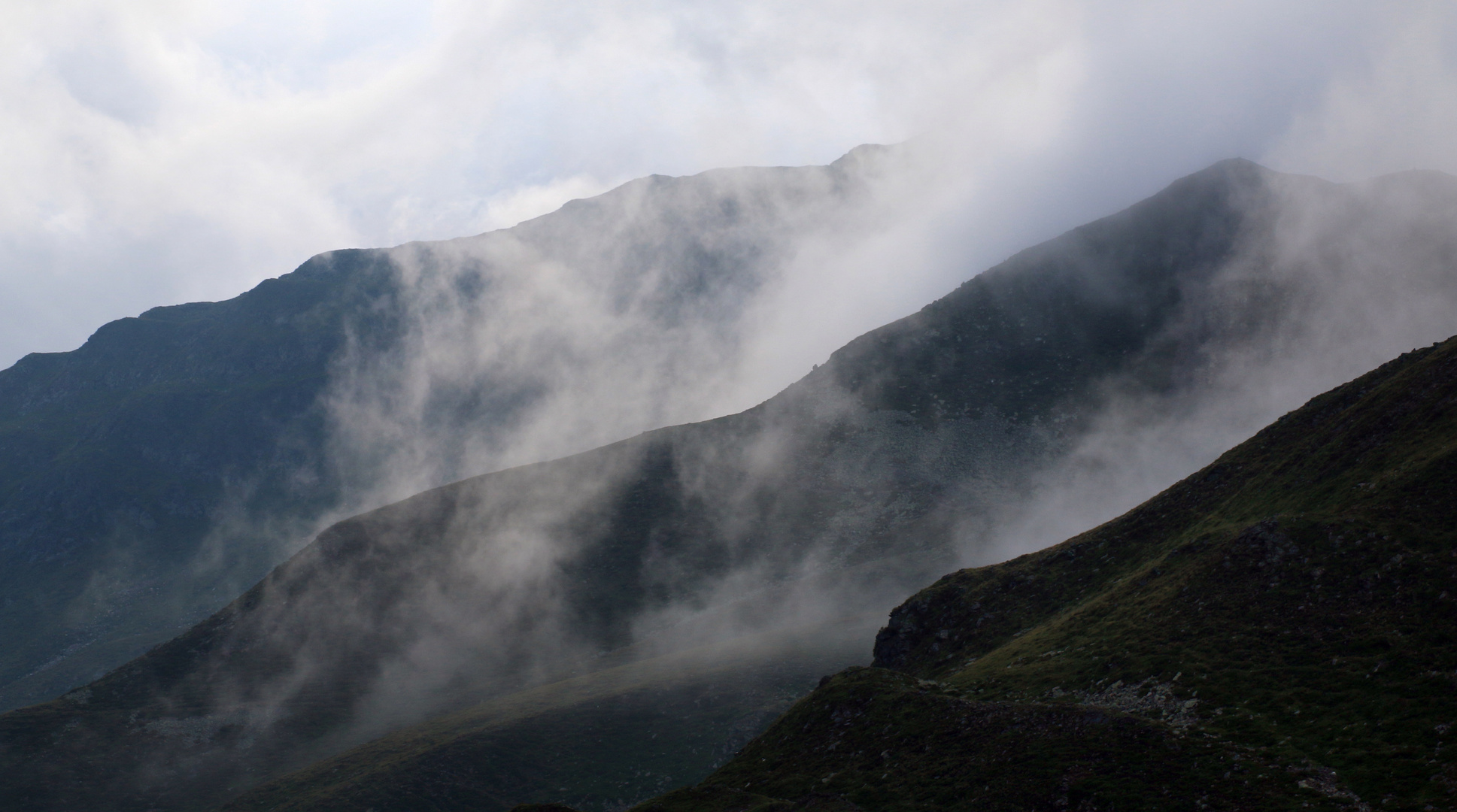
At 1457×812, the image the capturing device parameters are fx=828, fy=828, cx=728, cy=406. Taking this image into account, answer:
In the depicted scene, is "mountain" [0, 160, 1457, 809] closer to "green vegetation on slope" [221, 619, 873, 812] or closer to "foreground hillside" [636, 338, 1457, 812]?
"green vegetation on slope" [221, 619, 873, 812]

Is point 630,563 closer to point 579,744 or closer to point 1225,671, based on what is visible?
point 579,744

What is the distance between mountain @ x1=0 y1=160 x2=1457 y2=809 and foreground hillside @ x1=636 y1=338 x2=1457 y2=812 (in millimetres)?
50921

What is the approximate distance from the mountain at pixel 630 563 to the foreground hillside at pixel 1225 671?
167 feet

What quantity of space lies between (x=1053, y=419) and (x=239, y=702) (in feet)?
567

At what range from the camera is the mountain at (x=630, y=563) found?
122750 mm

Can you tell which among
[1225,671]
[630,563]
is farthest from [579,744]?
[1225,671]

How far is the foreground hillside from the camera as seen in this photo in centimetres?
3681

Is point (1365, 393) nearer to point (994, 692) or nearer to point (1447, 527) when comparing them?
point (1447, 527)

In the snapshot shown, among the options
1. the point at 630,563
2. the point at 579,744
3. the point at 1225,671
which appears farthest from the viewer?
the point at 630,563

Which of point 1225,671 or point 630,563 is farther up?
point 630,563

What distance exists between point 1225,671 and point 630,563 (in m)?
136

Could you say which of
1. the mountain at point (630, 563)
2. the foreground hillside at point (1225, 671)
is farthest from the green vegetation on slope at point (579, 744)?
the foreground hillside at point (1225, 671)

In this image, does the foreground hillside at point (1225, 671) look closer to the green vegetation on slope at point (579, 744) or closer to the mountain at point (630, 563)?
the green vegetation on slope at point (579, 744)

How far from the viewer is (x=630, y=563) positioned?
563 ft
